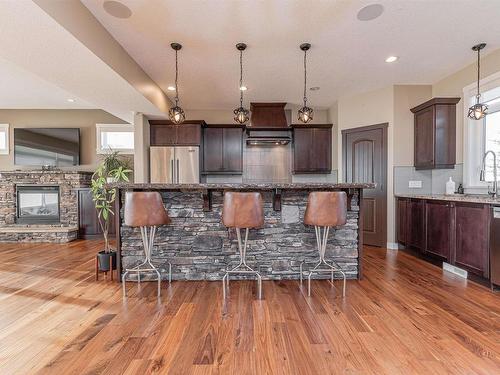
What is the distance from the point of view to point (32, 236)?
4.99 metres

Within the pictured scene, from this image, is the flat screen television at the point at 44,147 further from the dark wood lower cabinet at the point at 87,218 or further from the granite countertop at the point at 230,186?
the granite countertop at the point at 230,186

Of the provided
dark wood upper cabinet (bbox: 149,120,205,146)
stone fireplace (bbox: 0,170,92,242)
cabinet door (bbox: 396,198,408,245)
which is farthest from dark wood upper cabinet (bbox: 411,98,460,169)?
stone fireplace (bbox: 0,170,92,242)

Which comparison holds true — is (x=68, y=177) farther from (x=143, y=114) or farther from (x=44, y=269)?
(x=44, y=269)

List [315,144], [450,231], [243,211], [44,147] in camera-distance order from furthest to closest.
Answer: [44,147] → [315,144] → [450,231] → [243,211]

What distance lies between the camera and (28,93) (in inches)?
187

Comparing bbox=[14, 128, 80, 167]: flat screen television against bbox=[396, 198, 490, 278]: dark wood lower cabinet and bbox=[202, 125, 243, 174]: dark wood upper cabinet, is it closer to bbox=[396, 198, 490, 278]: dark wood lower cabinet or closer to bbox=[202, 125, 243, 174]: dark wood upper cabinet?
bbox=[202, 125, 243, 174]: dark wood upper cabinet

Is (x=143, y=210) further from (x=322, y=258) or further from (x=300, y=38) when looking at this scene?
(x=300, y=38)

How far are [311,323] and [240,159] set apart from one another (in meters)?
3.80

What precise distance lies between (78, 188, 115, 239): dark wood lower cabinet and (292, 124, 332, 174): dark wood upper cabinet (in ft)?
14.0

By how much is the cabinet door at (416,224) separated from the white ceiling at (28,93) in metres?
6.24

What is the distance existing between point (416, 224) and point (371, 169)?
3.98 feet

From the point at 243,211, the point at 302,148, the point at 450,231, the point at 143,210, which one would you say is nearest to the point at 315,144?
the point at 302,148

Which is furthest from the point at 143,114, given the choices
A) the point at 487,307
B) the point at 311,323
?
the point at 487,307

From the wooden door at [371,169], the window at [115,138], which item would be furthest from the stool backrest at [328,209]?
the window at [115,138]
